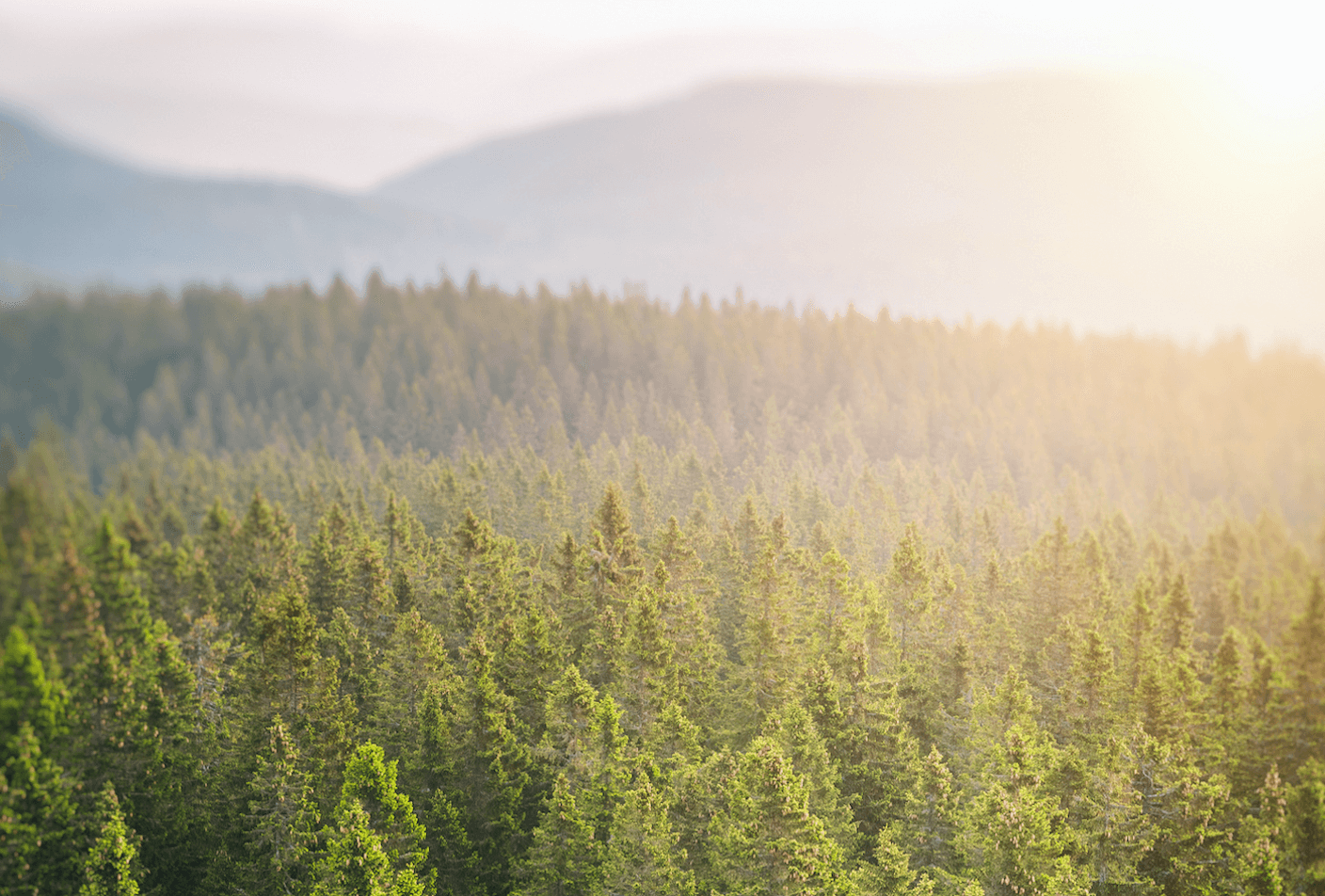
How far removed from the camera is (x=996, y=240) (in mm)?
97250

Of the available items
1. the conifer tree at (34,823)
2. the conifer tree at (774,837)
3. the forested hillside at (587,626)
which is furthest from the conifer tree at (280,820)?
the conifer tree at (774,837)

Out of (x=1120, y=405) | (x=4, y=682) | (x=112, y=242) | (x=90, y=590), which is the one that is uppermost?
(x=112, y=242)

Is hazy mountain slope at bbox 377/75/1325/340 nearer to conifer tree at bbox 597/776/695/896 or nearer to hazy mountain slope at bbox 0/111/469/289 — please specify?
hazy mountain slope at bbox 0/111/469/289

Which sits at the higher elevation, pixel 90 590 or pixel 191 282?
pixel 191 282

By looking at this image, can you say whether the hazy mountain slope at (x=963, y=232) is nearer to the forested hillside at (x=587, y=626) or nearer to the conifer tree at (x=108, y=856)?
the forested hillside at (x=587, y=626)

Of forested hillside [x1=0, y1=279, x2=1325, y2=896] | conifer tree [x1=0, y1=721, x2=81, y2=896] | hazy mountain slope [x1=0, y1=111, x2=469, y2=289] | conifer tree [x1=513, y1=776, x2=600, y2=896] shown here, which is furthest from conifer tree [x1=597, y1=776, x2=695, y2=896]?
hazy mountain slope [x1=0, y1=111, x2=469, y2=289]

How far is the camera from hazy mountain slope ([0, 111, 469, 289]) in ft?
70.4

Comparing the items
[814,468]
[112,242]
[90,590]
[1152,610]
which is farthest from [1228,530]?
[112,242]

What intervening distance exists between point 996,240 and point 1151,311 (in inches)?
2821

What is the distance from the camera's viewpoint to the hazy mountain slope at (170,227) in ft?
70.4

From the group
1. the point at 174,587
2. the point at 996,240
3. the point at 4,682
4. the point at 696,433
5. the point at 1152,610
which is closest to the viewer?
the point at 4,682

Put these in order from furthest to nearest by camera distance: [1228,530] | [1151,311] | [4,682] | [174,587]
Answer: [1151,311] < [1228,530] < [174,587] < [4,682]

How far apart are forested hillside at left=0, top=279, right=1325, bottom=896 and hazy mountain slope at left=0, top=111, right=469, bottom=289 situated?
1552 mm

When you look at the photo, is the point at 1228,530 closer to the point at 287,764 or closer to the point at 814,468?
the point at 814,468
